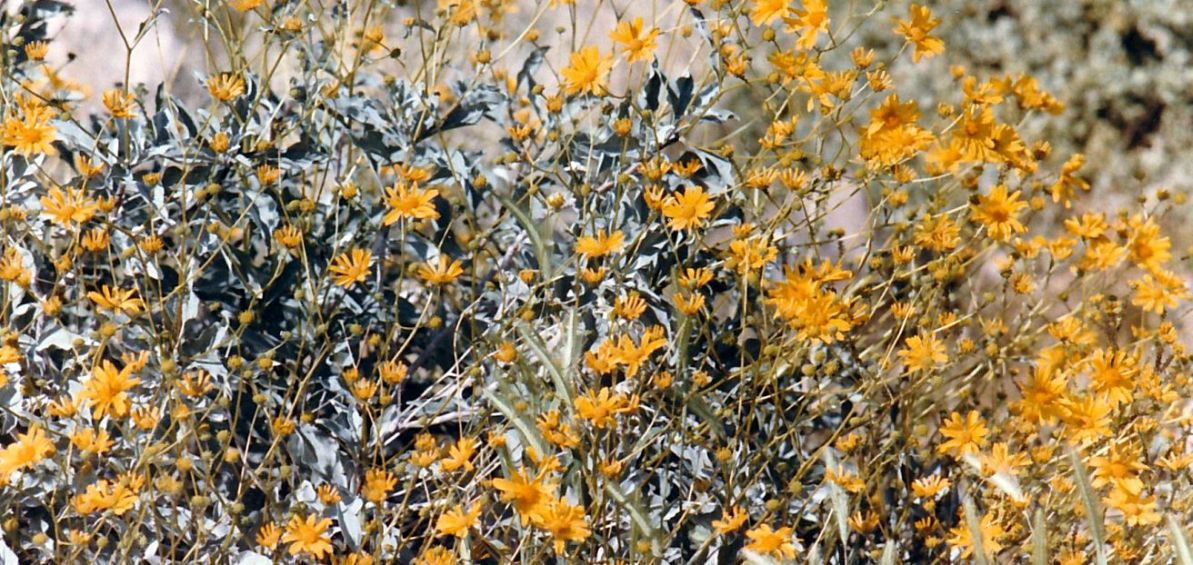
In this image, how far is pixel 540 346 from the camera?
80.4 inches

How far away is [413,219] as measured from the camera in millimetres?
2418

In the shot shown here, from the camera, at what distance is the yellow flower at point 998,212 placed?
7.91ft

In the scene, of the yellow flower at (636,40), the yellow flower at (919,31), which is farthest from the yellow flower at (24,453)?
the yellow flower at (919,31)

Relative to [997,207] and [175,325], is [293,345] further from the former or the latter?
[997,207]

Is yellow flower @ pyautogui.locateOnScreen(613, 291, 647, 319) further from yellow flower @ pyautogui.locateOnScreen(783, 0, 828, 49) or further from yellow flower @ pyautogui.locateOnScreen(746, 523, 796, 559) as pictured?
yellow flower @ pyautogui.locateOnScreen(783, 0, 828, 49)

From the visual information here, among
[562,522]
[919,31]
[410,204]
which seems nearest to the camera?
[562,522]

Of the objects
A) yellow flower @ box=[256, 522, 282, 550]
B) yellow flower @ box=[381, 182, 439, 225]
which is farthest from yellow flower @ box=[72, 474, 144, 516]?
yellow flower @ box=[381, 182, 439, 225]

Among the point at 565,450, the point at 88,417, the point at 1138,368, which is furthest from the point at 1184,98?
the point at 88,417

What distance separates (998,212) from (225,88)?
4.51ft

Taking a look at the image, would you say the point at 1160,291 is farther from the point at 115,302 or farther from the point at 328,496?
the point at 115,302

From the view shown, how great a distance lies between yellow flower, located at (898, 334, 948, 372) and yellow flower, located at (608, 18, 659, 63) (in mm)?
663

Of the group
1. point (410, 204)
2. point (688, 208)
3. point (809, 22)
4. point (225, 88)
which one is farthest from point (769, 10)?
point (225, 88)

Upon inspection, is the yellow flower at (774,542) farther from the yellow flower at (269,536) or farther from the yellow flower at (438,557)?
the yellow flower at (269,536)

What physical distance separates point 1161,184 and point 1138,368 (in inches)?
114
